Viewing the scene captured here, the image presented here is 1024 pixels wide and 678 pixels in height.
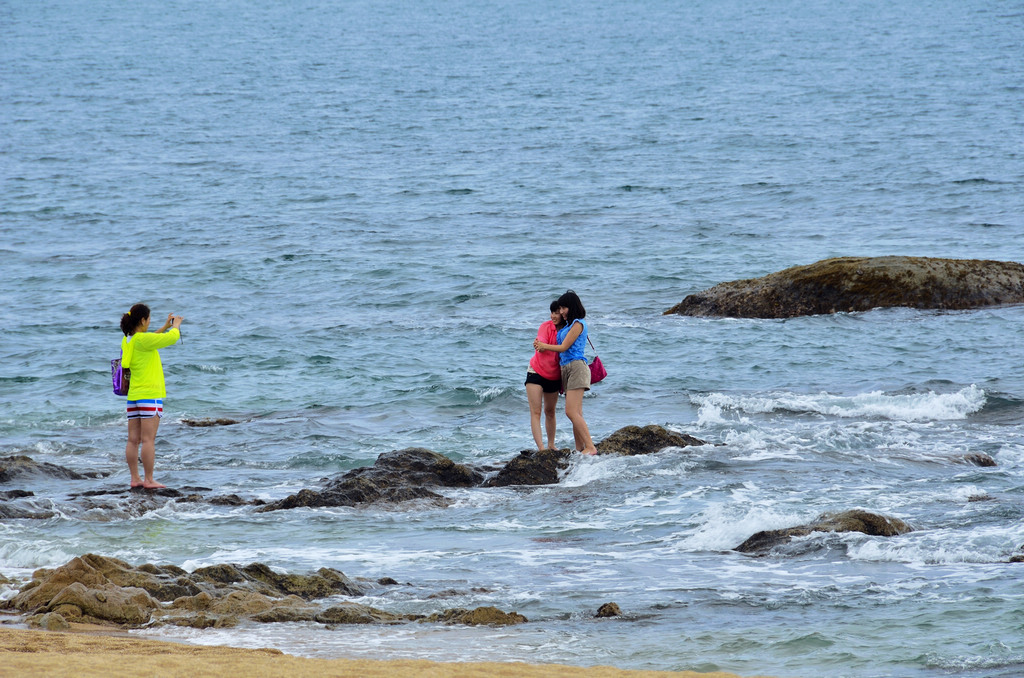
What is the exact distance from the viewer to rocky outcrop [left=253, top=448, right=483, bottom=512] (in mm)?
9781

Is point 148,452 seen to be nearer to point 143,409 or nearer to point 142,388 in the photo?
point 143,409

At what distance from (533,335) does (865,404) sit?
251 inches

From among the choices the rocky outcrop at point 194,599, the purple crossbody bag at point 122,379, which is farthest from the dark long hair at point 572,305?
the purple crossbody bag at point 122,379

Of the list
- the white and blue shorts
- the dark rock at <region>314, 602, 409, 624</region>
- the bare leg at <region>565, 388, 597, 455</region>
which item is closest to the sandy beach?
the dark rock at <region>314, 602, 409, 624</region>

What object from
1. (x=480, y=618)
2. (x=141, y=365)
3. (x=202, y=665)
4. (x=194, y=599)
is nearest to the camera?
(x=202, y=665)

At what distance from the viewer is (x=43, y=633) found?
6.11 metres

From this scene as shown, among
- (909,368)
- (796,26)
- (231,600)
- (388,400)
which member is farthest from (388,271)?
(796,26)

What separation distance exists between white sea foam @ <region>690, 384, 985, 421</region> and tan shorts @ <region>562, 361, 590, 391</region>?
2.59 m

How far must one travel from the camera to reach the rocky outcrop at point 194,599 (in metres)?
6.56

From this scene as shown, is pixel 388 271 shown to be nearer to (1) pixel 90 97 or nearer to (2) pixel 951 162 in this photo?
(2) pixel 951 162

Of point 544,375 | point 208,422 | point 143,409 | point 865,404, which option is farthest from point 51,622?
point 865,404

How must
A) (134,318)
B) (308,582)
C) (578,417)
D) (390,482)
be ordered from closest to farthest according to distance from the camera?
(308,582) → (390,482) → (134,318) → (578,417)

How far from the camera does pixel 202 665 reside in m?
5.44

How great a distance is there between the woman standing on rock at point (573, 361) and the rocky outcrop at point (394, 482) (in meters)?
1.08
